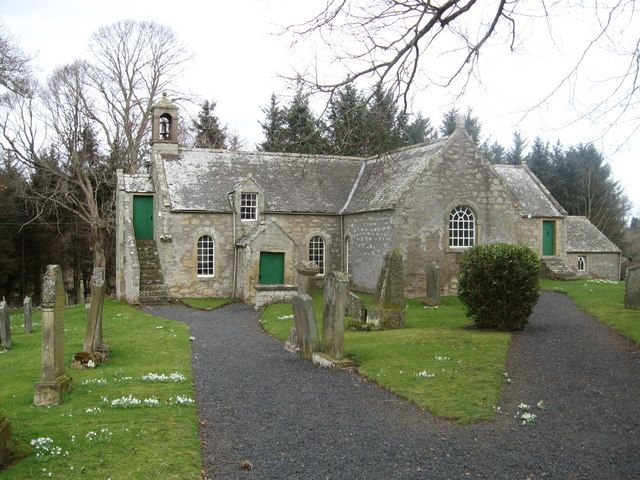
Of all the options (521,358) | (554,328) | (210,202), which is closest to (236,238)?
(210,202)

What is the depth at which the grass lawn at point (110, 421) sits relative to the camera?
23.2ft

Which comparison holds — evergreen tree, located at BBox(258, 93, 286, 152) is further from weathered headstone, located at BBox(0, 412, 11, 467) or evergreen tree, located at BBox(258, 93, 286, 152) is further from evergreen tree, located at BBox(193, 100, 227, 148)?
weathered headstone, located at BBox(0, 412, 11, 467)

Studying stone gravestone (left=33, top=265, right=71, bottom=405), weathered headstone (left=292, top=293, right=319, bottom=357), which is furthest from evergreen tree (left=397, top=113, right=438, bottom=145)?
stone gravestone (left=33, top=265, right=71, bottom=405)

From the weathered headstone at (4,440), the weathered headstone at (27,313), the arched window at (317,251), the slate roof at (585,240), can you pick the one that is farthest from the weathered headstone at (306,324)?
the slate roof at (585,240)

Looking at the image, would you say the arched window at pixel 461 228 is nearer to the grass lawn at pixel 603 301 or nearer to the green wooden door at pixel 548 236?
the grass lawn at pixel 603 301

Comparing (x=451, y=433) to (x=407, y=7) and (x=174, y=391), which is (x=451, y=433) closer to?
(x=174, y=391)

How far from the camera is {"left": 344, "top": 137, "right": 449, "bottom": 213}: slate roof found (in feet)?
87.4

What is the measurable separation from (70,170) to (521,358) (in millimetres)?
35676

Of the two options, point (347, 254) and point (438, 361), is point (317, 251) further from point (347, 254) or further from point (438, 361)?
point (438, 361)

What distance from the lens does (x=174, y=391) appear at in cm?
1092

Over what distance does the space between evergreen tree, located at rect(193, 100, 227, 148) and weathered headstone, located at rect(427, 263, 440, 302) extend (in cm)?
2839

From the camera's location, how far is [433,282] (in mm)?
24094

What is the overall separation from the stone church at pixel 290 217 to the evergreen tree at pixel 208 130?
57.9 ft

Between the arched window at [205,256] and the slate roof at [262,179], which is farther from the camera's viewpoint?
the slate roof at [262,179]
